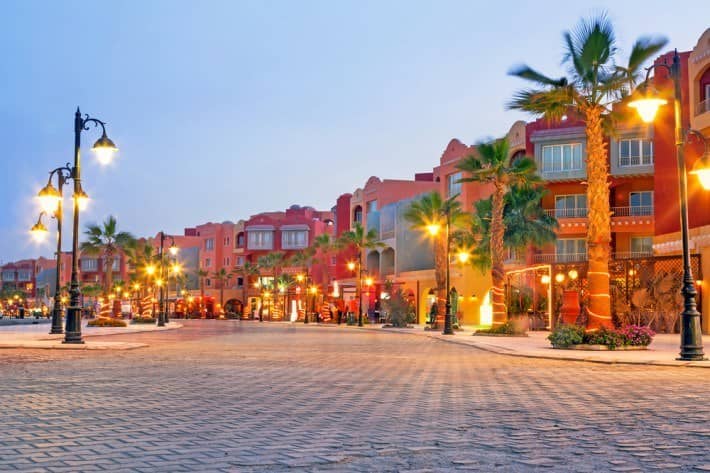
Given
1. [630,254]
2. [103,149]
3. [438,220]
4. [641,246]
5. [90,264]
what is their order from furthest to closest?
[90,264]
[630,254]
[641,246]
[438,220]
[103,149]

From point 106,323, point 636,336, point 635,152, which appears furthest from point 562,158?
point 636,336

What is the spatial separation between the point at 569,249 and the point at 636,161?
695 centimetres

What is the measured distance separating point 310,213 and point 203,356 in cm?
9900

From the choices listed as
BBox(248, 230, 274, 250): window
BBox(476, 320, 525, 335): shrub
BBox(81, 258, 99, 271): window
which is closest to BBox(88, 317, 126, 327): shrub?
BBox(476, 320, 525, 335): shrub

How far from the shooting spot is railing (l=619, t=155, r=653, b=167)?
5256 centimetres

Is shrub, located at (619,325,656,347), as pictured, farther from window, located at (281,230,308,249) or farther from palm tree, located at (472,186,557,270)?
window, located at (281,230,308,249)

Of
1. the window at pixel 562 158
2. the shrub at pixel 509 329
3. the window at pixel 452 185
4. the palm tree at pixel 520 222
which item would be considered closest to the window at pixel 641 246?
the window at pixel 562 158

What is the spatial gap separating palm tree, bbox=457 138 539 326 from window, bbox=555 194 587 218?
19.7 m

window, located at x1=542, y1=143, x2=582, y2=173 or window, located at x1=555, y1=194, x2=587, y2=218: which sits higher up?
window, located at x1=542, y1=143, x2=582, y2=173

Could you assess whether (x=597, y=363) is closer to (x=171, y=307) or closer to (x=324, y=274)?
(x=324, y=274)

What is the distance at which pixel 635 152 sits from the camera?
52.9 metres

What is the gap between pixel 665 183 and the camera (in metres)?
43.5

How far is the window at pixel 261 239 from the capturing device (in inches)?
4341

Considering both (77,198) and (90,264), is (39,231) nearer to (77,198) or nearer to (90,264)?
(77,198)
